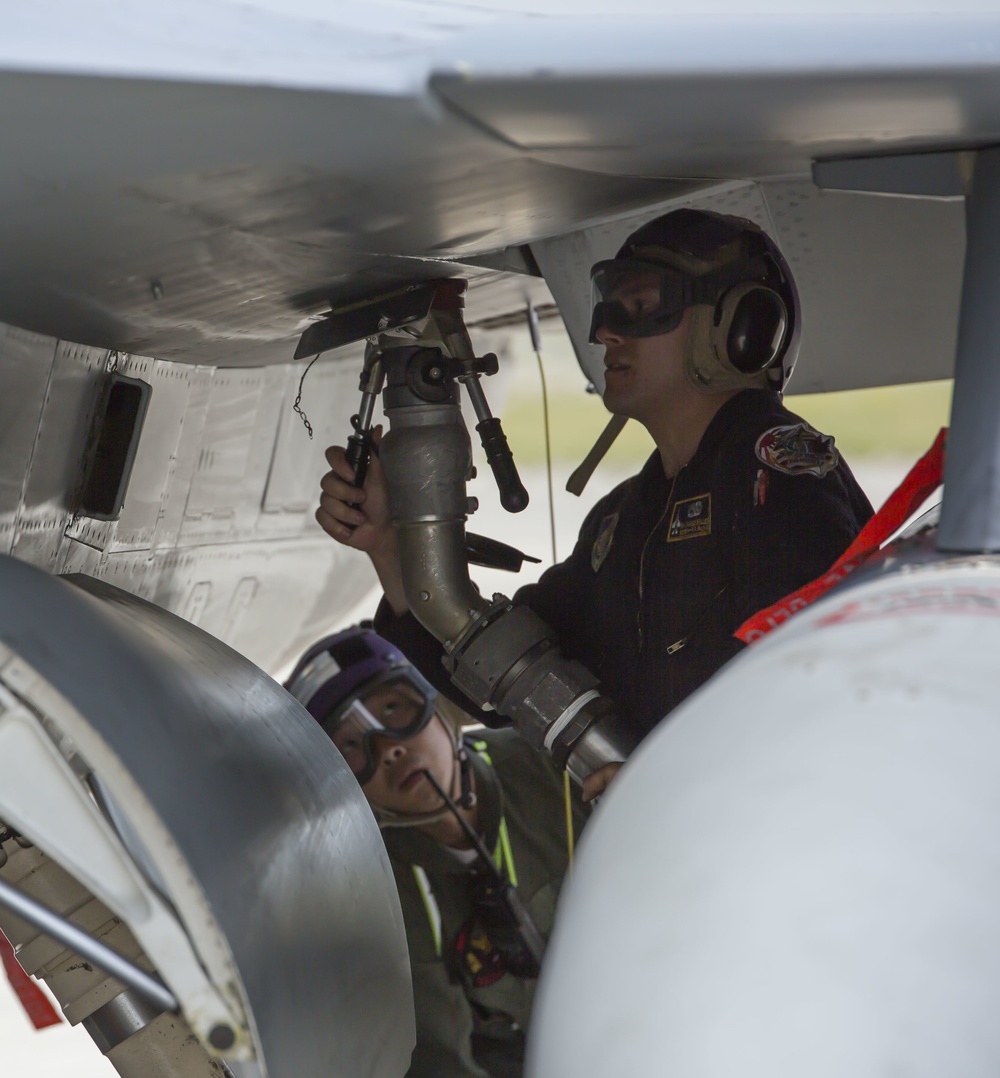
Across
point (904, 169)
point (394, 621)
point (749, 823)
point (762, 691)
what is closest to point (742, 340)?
point (904, 169)

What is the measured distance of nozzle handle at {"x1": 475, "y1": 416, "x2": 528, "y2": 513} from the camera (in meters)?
1.88

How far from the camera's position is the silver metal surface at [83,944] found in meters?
1.03

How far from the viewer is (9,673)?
3.56ft

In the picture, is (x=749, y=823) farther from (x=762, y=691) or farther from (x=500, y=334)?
(x=500, y=334)

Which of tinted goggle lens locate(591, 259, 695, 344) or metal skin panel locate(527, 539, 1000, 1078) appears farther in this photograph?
tinted goggle lens locate(591, 259, 695, 344)

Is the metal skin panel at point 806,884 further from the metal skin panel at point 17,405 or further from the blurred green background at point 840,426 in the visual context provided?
the blurred green background at point 840,426

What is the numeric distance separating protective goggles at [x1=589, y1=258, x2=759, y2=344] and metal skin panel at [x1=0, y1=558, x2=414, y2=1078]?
76cm

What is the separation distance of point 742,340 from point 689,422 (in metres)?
0.20

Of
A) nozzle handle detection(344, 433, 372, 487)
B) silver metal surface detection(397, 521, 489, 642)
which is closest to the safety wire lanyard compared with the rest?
silver metal surface detection(397, 521, 489, 642)

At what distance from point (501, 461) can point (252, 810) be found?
2.67 ft

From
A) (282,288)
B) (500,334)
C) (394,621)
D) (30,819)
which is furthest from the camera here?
(500,334)

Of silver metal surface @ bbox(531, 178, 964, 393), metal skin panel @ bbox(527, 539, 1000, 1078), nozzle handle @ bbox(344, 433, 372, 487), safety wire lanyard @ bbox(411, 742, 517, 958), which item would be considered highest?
silver metal surface @ bbox(531, 178, 964, 393)

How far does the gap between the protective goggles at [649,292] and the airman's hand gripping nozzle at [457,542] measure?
20 cm

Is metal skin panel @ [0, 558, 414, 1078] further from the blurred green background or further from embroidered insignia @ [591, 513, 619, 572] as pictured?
the blurred green background
